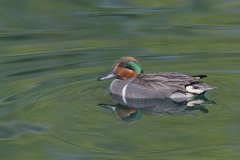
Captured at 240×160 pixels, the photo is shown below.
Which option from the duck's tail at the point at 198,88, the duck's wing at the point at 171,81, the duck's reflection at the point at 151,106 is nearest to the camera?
the duck's reflection at the point at 151,106

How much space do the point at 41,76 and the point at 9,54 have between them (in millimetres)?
1785

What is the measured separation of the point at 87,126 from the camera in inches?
418

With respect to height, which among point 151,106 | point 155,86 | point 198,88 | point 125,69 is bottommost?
point 151,106

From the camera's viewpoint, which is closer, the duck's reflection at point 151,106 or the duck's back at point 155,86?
the duck's reflection at point 151,106

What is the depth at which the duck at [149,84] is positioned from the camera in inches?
463

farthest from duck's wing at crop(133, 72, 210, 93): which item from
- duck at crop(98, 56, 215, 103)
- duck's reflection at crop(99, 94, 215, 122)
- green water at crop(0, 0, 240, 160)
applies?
green water at crop(0, 0, 240, 160)

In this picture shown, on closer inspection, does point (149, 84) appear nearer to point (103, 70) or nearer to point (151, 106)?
point (151, 106)

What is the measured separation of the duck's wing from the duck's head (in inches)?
12.3

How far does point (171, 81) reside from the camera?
38.9 ft

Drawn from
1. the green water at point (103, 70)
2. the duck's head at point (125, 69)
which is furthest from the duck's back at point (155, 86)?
the green water at point (103, 70)

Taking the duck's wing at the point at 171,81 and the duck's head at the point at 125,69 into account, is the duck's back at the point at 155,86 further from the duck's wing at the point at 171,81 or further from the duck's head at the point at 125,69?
Result: the duck's head at the point at 125,69

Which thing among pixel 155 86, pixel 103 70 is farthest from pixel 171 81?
pixel 103 70

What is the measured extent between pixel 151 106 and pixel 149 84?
1.39 feet

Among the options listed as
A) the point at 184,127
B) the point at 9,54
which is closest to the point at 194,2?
the point at 9,54
